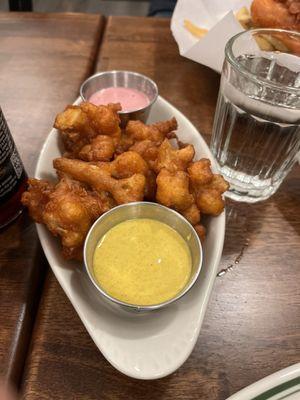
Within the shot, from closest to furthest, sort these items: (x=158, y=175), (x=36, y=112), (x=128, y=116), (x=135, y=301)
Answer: (x=135, y=301) < (x=158, y=175) < (x=128, y=116) < (x=36, y=112)

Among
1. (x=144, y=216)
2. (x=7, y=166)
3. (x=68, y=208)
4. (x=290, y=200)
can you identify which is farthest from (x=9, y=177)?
(x=290, y=200)

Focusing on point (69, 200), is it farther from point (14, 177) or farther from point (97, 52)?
point (97, 52)

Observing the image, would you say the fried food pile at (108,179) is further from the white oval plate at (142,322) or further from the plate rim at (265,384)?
the plate rim at (265,384)

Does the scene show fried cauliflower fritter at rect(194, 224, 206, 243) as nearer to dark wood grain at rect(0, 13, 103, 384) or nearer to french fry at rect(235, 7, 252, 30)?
dark wood grain at rect(0, 13, 103, 384)

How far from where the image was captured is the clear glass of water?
971 mm

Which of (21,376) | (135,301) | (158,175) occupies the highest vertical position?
(158,175)

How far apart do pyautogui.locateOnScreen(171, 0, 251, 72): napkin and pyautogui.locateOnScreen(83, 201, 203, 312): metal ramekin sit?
690 mm

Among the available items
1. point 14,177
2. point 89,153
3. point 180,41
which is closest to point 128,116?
point 89,153

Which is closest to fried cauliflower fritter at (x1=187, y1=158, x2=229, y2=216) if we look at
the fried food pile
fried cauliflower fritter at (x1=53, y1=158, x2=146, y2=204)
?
the fried food pile

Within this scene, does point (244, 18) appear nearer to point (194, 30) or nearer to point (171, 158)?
point (194, 30)

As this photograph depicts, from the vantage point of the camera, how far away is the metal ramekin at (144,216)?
0.75m

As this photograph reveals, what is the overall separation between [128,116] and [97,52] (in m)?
0.58

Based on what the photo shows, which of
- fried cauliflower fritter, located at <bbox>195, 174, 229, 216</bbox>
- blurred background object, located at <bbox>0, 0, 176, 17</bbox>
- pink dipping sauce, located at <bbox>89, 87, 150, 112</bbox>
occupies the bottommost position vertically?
blurred background object, located at <bbox>0, 0, 176, 17</bbox>

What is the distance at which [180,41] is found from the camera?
1435 mm
